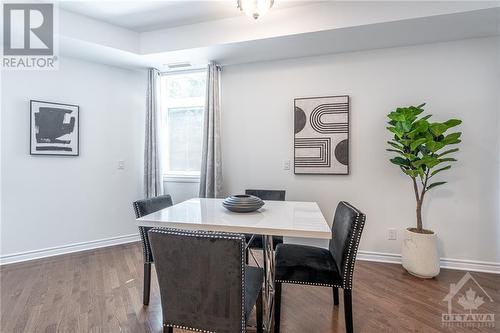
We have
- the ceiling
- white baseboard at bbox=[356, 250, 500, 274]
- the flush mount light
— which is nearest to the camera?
the flush mount light

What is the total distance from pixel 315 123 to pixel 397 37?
121 centimetres

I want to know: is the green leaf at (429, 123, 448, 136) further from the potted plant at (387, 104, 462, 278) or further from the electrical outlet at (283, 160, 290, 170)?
the electrical outlet at (283, 160, 290, 170)

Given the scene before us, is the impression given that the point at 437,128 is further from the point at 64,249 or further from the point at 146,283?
the point at 64,249

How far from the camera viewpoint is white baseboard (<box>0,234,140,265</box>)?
2.96m

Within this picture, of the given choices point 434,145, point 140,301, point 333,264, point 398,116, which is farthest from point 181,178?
point 434,145

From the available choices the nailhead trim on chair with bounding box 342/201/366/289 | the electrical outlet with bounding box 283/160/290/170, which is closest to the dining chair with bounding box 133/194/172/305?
the nailhead trim on chair with bounding box 342/201/366/289

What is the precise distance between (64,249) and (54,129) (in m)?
1.51

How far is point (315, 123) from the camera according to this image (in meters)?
3.18

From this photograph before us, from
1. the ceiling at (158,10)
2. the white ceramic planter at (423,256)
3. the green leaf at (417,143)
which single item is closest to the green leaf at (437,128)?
the green leaf at (417,143)

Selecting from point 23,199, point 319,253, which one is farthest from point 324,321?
point 23,199

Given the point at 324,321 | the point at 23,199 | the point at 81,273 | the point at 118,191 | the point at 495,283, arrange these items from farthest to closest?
1. the point at 118,191
2. the point at 23,199
3. the point at 81,273
4. the point at 495,283
5. the point at 324,321

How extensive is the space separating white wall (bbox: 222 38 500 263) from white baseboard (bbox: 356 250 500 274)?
0.05 meters

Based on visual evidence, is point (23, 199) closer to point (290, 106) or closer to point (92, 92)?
point (92, 92)

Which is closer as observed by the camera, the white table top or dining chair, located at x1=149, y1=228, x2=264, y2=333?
dining chair, located at x1=149, y1=228, x2=264, y2=333
